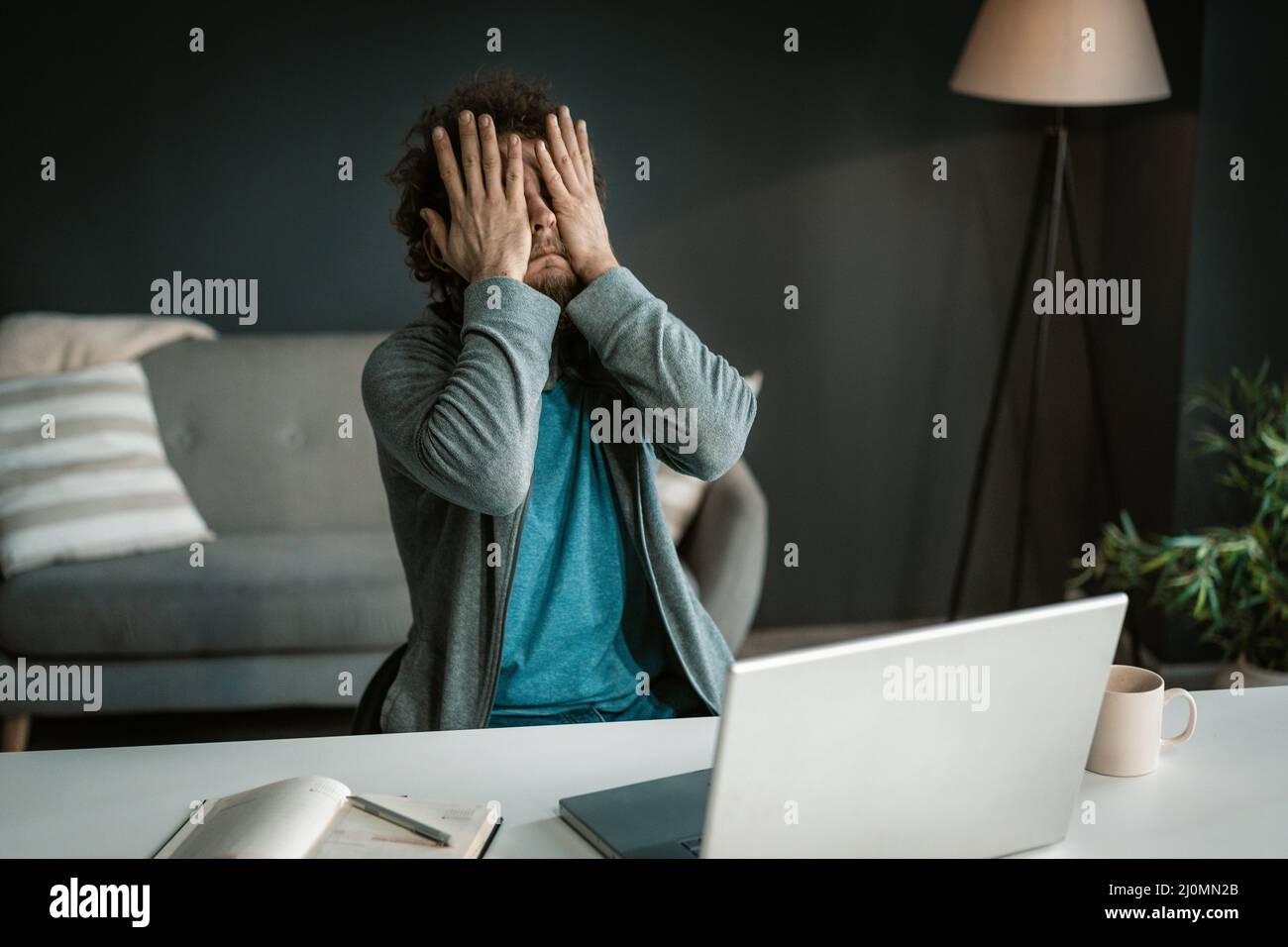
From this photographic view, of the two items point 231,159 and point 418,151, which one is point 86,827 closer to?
point 418,151

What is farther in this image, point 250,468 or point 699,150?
point 699,150

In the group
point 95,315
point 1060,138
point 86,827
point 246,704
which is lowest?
point 246,704

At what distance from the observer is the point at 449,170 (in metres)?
1.54

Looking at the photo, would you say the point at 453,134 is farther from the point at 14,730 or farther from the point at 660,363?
the point at 14,730

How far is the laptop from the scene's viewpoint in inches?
34.4

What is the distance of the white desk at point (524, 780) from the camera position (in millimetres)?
1075

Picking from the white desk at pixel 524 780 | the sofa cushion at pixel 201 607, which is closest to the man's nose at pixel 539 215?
the white desk at pixel 524 780

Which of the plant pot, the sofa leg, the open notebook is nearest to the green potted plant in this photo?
the plant pot

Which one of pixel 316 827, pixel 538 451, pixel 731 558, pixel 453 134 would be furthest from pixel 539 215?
pixel 731 558

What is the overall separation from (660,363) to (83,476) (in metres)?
1.89

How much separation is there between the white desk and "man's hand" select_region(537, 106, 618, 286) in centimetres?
55
